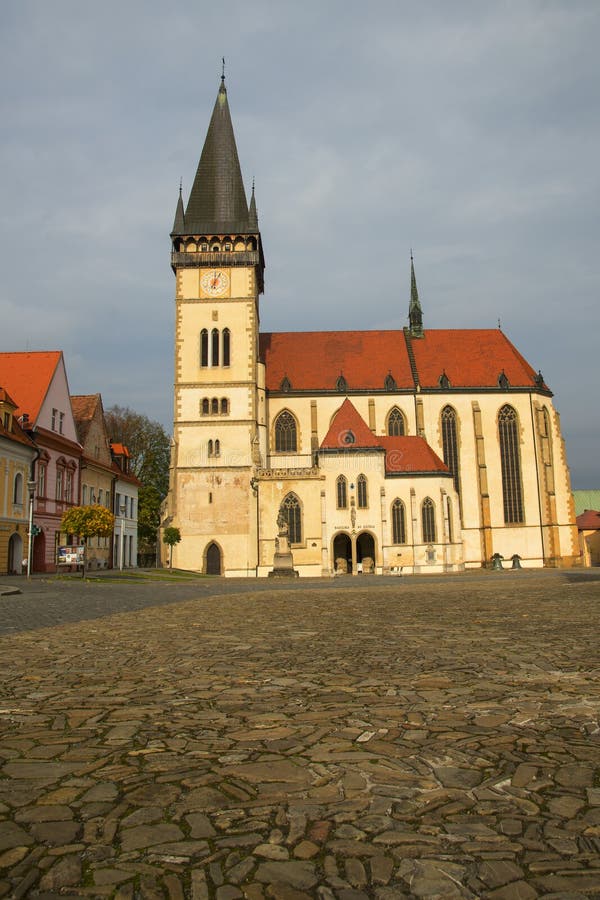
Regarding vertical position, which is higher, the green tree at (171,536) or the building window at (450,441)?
the building window at (450,441)

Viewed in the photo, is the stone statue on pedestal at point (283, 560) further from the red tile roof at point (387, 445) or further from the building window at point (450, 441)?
the building window at point (450, 441)

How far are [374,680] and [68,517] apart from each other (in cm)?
2706

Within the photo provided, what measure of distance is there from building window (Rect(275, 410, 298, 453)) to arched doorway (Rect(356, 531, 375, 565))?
29.1ft

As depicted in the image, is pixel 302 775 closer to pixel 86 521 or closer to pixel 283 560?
pixel 86 521

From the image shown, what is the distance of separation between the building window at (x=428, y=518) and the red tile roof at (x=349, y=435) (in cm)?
479

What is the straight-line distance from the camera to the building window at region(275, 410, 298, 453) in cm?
5122

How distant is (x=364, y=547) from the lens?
4706 cm

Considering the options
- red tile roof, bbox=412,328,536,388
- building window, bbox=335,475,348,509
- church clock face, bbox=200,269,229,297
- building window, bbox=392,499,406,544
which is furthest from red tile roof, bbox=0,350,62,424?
red tile roof, bbox=412,328,536,388

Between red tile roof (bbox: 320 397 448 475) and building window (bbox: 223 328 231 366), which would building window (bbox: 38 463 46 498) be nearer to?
building window (bbox: 223 328 231 366)

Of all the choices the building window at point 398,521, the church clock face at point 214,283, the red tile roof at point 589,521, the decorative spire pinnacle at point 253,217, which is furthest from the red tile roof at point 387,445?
the red tile roof at point 589,521

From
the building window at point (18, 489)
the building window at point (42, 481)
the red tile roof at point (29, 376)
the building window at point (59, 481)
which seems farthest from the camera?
the building window at point (59, 481)

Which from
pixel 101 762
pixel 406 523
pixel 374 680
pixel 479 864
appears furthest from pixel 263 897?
pixel 406 523

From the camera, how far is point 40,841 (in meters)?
2.66

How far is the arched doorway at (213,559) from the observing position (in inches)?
1806
